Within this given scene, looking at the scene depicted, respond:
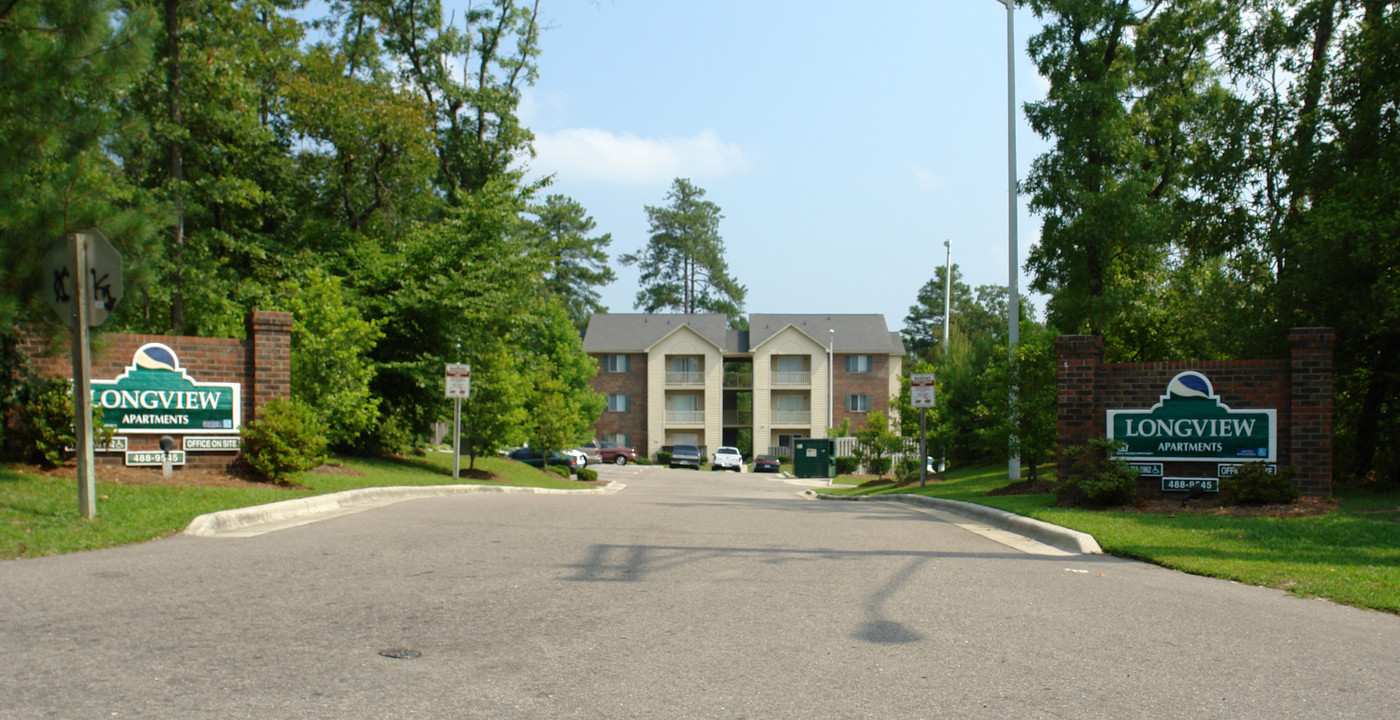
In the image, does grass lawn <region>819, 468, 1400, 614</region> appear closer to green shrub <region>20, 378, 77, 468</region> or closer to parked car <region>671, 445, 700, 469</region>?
green shrub <region>20, 378, 77, 468</region>

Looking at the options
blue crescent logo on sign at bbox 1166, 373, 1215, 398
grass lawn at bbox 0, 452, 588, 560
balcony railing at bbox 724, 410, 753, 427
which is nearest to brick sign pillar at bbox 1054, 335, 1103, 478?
blue crescent logo on sign at bbox 1166, 373, 1215, 398

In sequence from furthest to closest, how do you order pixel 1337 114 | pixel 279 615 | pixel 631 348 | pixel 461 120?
pixel 631 348 → pixel 461 120 → pixel 1337 114 → pixel 279 615

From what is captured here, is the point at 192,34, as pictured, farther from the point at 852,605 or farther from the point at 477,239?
the point at 852,605

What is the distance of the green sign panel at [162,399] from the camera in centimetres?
1437

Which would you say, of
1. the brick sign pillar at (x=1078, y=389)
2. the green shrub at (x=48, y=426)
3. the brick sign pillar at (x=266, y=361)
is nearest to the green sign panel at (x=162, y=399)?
the brick sign pillar at (x=266, y=361)

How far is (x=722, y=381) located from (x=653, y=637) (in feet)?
202

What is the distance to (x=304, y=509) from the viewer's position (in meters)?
12.5

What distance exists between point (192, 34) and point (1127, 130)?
2373 centimetres

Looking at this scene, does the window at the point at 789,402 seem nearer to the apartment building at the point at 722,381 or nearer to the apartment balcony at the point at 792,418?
the apartment building at the point at 722,381

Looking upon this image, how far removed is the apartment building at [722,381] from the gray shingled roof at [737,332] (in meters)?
0.09

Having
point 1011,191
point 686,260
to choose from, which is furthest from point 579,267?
point 1011,191

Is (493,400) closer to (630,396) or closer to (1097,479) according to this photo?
(1097,479)

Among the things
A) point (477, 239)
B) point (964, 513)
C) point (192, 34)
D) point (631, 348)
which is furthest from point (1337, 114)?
point (631, 348)

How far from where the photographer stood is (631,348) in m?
67.1
